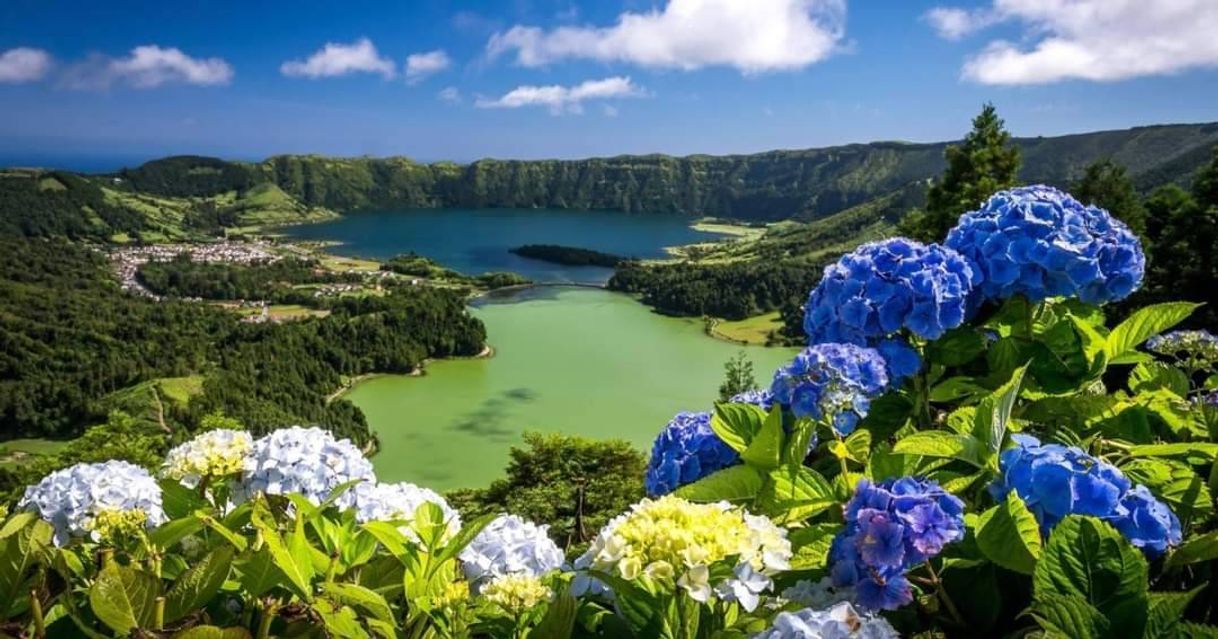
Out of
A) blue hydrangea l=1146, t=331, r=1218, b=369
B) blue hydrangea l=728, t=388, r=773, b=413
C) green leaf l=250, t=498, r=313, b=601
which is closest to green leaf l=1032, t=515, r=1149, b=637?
blue hydrangea l=728, t=388, r=773, b=413

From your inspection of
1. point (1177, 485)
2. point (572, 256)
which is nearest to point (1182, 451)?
point (1177, 485)

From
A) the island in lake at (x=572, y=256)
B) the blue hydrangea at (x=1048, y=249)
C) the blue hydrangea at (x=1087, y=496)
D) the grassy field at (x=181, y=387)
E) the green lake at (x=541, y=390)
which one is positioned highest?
the blue hydrangea at (x=1048, y=249)

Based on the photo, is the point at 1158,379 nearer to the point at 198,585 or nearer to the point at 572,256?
the point at 198,585

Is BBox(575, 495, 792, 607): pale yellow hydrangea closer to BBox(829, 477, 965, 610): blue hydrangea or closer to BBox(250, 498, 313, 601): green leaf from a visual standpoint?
BBox(829, 477, 965, 610): blue hydrangea

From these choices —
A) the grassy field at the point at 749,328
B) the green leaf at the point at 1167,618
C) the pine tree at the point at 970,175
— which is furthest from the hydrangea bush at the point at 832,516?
the grassy field at the point at 749,328

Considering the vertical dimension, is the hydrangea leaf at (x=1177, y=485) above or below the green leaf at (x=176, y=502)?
above

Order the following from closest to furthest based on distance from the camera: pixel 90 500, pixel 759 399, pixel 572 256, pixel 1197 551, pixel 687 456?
pixel 1197 551 → pixel 90 500 → pixel 687 456 → pixel 759 399 → pixel 572 256

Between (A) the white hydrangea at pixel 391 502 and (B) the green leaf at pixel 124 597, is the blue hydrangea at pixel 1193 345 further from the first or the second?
(B) the green leaf at pixel 124 597
